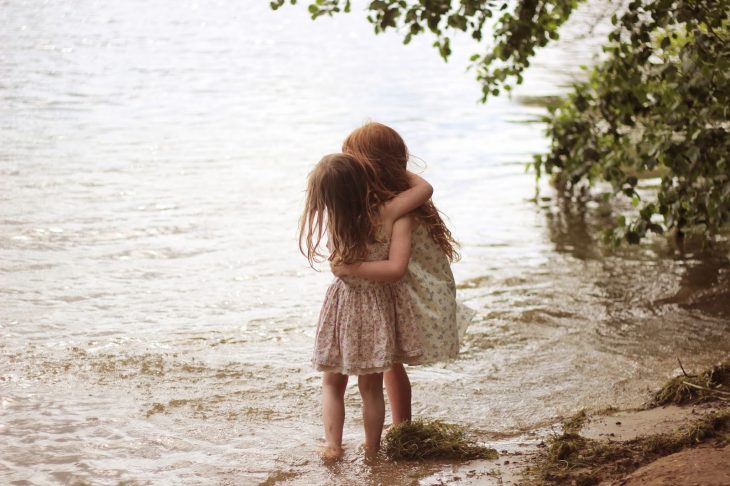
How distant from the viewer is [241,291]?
315 inches

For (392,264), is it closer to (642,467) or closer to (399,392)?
(399,392)

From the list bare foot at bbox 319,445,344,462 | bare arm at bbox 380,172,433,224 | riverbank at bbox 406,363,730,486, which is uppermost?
bare arm at bbox 380,172,433,224

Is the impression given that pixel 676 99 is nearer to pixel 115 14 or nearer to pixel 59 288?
pixel 59 288

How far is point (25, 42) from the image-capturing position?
21.2 metres

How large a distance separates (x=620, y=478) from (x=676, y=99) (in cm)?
377

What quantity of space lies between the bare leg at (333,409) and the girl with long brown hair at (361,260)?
3.4 inches

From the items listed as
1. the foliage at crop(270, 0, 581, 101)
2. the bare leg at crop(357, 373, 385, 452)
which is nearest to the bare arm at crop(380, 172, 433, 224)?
the bare leg at crop(357, 373, 385, 452)

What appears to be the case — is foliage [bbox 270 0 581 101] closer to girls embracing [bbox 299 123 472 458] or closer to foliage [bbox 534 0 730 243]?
foliage [bbox 534 0 730 243]

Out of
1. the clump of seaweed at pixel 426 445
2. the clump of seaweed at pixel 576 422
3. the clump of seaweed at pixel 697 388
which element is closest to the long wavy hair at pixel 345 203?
the clump of seaweed at pixel 426 445

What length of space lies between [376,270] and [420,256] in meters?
0.34

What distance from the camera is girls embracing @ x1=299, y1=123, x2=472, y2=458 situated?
4.55 metres

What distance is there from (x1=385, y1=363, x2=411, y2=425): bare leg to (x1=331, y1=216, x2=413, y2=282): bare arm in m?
0.55

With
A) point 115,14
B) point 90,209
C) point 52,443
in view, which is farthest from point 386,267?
point 115,14

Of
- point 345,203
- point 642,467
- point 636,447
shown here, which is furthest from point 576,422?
point 345,203
